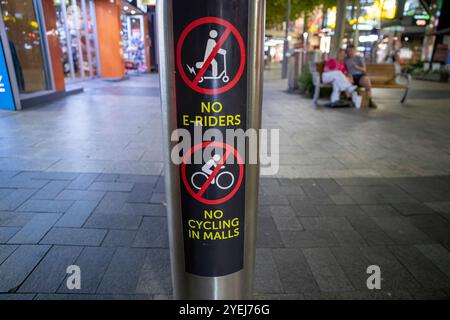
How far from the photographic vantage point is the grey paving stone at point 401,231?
2924 mm

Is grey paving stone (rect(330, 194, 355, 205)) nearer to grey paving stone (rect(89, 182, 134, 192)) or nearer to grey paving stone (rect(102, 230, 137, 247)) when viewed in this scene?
grey paving stone (rect(102, 230, 137, 247))

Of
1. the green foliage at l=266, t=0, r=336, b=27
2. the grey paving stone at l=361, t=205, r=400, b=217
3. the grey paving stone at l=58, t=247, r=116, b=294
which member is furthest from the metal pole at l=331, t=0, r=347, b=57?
the grey paving stone at l=58, t=247, r=116, b=294

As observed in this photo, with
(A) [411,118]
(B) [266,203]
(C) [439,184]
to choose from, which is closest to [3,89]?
(B) [266,203]

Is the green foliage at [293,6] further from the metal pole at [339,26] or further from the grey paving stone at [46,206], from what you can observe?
the grey paving stone at [46,206]

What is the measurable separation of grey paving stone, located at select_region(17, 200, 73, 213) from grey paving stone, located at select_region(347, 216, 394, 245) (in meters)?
2.87

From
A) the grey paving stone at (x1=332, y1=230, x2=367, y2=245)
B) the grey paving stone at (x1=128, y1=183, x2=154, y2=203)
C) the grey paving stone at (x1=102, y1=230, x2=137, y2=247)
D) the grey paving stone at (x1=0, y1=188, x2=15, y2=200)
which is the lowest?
the grey paving stone at (x1=332, y1=230, x2=367, y2=245)

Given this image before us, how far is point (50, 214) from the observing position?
3.26m

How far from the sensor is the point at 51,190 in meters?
3.77

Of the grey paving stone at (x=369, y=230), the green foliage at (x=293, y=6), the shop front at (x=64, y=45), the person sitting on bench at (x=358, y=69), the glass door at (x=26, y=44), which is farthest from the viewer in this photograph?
the green foliage at (x=293, y=6)

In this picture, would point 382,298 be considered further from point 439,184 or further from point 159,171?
point 159,171

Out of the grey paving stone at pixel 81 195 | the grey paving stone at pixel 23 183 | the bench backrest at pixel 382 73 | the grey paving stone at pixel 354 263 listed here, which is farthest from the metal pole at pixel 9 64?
the bench backrest at pixel 382 73

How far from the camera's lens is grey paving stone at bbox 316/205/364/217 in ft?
11.1

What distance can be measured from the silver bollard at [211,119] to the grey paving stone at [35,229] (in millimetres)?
1697
